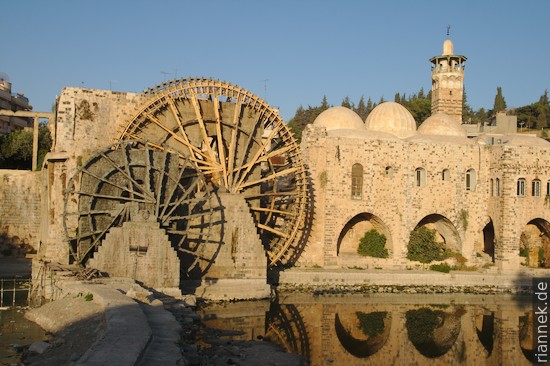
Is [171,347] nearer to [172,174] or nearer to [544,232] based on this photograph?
[172,174]

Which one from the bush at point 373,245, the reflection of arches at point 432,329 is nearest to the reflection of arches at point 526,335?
the reflection of arches at point 432,329

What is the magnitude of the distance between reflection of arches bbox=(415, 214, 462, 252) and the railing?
13234 millimetres

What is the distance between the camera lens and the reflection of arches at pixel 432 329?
43.4 feet

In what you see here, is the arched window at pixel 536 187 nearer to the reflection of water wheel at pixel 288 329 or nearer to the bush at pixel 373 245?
the bush at pixel 373 245

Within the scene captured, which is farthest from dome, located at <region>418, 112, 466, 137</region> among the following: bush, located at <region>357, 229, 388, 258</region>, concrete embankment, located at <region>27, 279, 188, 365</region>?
concrete embankment, located at <region>27, 279, 188, 365</region>

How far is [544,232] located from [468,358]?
1155cm

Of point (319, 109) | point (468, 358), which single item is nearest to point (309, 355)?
point (468, 358)

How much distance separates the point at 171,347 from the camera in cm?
841

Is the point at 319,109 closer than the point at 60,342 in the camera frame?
No

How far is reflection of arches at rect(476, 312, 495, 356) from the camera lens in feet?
45.0

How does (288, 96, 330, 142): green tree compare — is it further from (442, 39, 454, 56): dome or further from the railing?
the railing

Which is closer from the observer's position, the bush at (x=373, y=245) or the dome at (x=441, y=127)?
the bush at (x=373, y=245)

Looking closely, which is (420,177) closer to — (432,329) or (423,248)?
(423,248)

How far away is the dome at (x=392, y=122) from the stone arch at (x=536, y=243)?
222 inches
